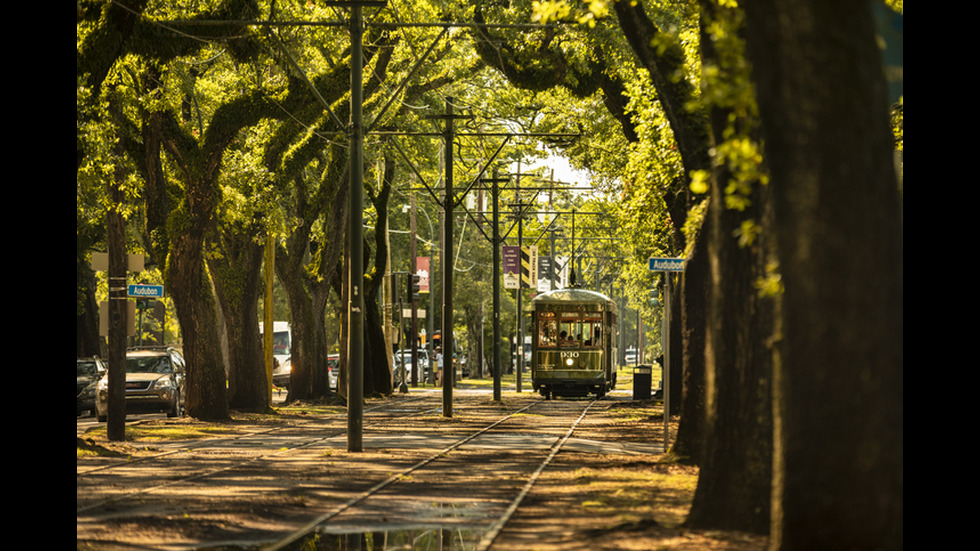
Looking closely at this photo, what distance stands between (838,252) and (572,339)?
121 feet

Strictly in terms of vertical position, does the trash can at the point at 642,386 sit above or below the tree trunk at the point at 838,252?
below

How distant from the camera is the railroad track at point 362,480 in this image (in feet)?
41.7

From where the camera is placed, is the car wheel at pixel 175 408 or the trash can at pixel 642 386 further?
the trash can at pixel 642 386

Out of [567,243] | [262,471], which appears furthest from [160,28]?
Result: [567,243]

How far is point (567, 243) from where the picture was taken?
93.9 meters

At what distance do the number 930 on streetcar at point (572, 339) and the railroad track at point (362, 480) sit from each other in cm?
1390

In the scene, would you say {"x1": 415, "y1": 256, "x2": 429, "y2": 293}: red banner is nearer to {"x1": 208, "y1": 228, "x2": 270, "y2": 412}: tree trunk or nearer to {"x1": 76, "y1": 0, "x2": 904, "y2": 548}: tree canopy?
{"x1": 76, "y1": 0, "x2": 904, "y2": 548}: tree canopy

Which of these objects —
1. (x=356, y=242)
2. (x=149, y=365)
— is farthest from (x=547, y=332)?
(x=356, y=242)

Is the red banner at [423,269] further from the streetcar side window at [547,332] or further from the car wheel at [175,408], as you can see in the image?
the car wheel at [175,408]

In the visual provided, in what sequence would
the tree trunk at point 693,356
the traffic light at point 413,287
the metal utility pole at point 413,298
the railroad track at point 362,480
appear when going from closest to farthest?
the railroad track at point 362,480
the tree trunk at point 693,356
the traffic light at point 413,287
the metal utility pole at point 413,298

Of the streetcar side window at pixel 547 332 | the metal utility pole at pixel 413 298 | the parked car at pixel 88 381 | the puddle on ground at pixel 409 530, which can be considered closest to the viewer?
Answer: the puddle on ground at pixel 409 530

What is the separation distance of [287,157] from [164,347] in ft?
20.5

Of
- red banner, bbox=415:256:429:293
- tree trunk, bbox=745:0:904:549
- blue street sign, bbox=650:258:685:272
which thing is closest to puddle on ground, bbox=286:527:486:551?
tree trunk, bbox=745:0:904:549

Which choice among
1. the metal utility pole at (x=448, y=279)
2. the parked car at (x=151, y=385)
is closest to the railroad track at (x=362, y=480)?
the metal utility pole at (x=448, y=279)
